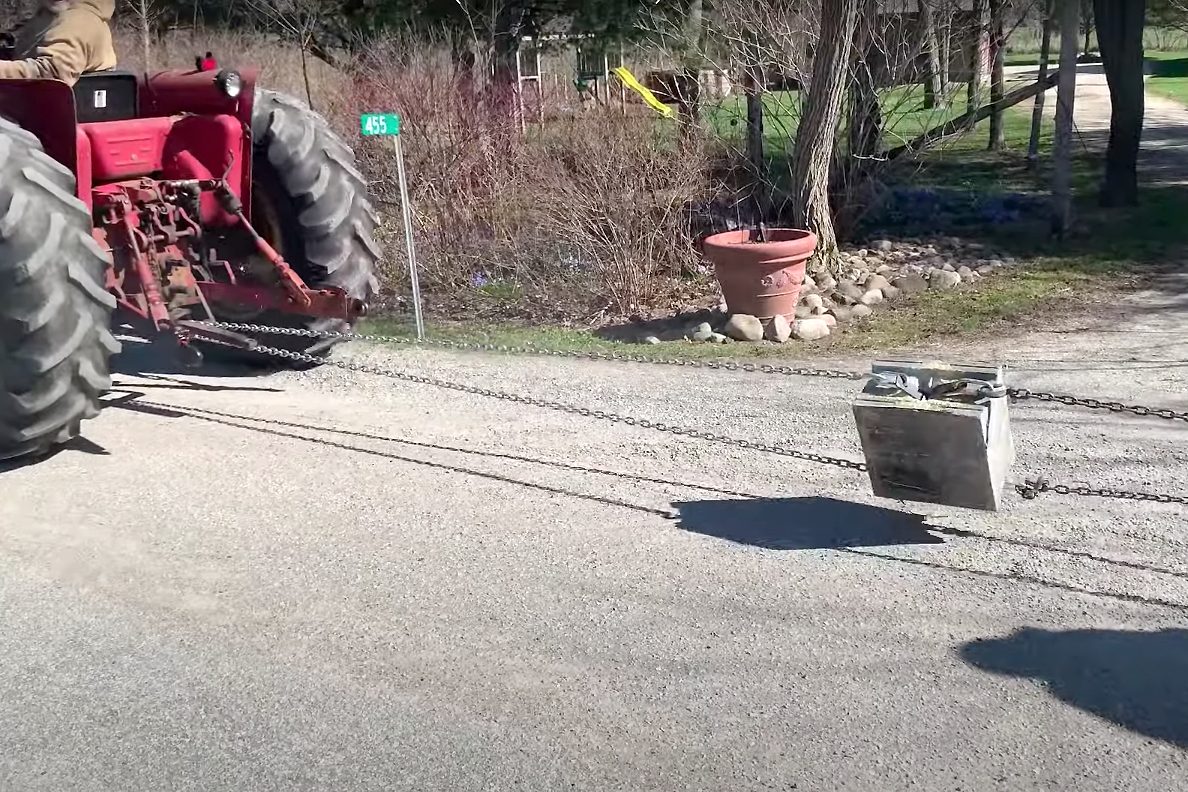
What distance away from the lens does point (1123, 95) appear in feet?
46.2

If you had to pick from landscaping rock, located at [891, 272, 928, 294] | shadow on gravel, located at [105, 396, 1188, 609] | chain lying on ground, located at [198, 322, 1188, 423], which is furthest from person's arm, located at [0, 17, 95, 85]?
landscaping rock, located at [891, 272, 928, 294]

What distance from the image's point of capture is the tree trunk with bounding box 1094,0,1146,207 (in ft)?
45.8

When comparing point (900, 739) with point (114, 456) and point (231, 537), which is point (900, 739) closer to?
point (231, 537)

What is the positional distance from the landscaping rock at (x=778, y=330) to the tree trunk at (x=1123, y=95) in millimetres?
6924

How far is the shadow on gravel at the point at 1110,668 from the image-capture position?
3.67 metres

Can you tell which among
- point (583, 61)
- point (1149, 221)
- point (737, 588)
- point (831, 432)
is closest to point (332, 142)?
point (831, 432)

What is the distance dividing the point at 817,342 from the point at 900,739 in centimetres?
550

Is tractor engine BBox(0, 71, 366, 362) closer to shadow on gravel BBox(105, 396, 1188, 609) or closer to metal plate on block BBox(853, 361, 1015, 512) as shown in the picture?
shadow on gravel BBox(105, 396, 1188, 609)

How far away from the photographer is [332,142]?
26.0ft

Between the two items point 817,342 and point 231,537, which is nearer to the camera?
point 231,537

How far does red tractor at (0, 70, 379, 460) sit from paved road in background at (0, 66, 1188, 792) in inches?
21.7

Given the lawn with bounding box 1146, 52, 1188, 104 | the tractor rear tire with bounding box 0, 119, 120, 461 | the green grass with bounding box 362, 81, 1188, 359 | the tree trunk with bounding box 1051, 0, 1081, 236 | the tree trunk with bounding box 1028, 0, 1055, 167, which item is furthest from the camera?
the lawn with bounding box 1146, 52, 1188, 104

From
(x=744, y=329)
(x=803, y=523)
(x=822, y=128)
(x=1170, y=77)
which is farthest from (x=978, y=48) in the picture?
(x=1170, y=77)

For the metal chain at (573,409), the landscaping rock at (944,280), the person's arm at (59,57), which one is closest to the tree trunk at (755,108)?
the landscaping rock at (944,280)
